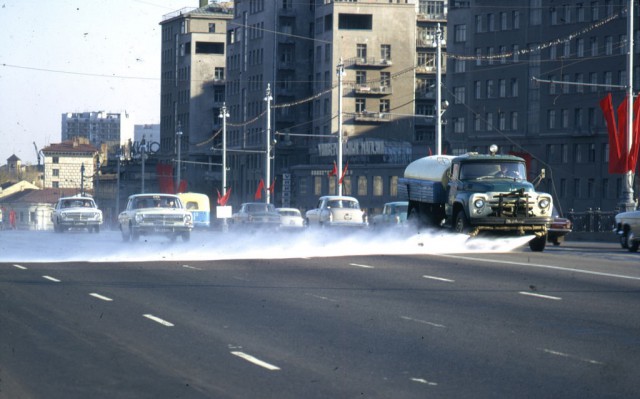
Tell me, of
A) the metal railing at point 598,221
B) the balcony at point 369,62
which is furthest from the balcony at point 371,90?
the metal railing at point 598,221

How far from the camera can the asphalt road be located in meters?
12.7

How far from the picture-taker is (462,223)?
34656mm

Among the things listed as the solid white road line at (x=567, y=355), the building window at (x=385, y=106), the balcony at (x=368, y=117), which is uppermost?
the building window at (x=385, y=106)

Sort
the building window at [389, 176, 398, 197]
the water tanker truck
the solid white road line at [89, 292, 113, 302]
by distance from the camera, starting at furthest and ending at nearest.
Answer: the building window at [389, 176, 398, 197] < the water tanker truck < the solid white road line at [89, 292, 113, 302]

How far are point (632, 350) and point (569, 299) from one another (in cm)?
617

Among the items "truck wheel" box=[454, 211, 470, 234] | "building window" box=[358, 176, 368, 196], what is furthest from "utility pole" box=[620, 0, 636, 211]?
"building window" box=[358, 176, 368, 196]

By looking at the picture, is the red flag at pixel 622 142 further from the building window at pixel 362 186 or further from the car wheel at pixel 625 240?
the building window at pixel 362 186

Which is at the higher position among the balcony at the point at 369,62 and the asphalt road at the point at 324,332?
the balcony at the point at 369,62

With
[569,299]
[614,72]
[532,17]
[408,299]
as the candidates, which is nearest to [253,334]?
[408,299]

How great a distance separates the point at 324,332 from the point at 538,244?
1941 cm

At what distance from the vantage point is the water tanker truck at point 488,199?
33594 mm

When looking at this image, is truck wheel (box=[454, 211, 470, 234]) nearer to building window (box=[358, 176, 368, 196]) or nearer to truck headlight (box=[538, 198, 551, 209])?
truck headlight (box=[538, 198, 551, 209])

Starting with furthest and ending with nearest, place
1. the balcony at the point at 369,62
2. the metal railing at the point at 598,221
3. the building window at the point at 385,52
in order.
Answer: the building window at the point at 385,52 → the balcony at the point at 369,62 → the metal railing at the point at 598,221

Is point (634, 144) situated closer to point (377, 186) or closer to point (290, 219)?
point (290, 219)
